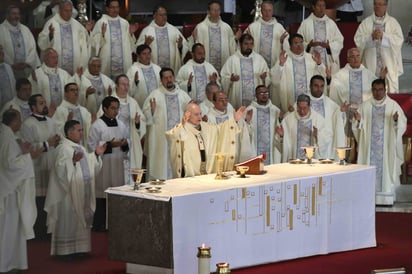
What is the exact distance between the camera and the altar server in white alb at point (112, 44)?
55.9ft

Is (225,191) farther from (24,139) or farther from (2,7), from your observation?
(2,7)

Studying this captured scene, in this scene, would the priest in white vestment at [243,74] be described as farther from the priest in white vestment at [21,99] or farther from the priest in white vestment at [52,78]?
the priest in white vestment at [21,99]

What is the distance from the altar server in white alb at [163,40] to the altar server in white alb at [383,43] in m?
2.63

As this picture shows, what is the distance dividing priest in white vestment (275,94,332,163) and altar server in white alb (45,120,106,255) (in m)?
3.34

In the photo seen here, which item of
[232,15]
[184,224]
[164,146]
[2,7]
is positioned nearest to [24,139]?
[184,224]

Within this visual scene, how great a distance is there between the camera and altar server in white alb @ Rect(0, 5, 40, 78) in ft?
32.2

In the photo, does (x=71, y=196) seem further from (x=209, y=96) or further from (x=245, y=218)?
(x=209, y=96)

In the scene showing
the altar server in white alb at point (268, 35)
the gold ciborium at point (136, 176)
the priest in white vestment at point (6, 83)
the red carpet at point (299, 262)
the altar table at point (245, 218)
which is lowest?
the red carpet at point (299, 262)

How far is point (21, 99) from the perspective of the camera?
1074 cm

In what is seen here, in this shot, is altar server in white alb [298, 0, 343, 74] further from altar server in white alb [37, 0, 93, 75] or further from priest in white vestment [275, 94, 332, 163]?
altar server in white alb [37, 0, 93, 75]

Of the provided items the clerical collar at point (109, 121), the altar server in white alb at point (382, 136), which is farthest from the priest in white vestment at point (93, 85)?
the altar server in white alb at point (382, 136)

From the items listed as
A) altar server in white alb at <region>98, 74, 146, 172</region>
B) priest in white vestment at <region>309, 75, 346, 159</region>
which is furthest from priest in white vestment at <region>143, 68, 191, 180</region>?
priest in white vestment at <region>309, 75, 346, 159</region>

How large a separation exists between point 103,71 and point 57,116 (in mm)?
2311

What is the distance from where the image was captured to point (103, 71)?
17047 millimetres
